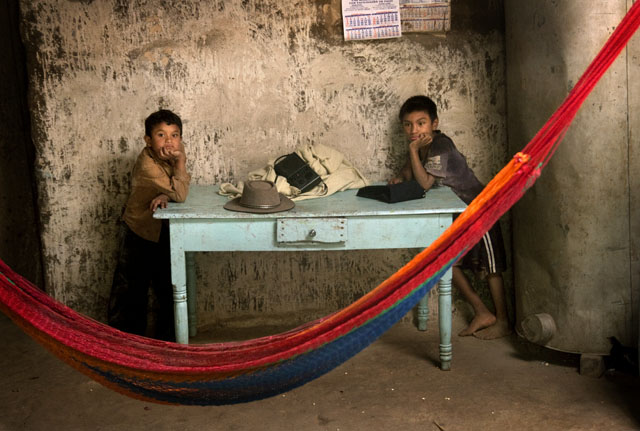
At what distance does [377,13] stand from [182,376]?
6.76 ft

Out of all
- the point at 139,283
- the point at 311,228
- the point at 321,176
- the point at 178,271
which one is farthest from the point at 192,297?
the point at 311,228

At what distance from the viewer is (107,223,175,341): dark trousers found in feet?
11.8

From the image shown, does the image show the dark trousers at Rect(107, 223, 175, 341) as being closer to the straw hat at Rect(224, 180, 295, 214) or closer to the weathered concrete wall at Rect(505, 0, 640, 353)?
the straw hat at Rect(224, 180, 295, 214)

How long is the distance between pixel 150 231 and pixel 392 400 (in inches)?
53.0

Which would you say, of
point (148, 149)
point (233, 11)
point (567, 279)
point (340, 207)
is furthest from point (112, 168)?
point (567, 279)

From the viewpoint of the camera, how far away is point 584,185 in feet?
10.2

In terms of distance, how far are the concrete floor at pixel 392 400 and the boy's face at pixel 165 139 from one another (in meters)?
1.04

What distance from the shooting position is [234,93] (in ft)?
12.0

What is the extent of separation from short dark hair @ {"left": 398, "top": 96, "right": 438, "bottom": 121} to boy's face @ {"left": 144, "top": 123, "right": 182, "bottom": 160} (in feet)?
3.48

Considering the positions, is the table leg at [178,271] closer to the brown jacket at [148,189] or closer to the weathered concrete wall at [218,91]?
the brown jacket at [148,189]

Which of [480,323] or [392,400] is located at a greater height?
[480,323]

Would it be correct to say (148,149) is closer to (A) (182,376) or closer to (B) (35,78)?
(B) (35,78)

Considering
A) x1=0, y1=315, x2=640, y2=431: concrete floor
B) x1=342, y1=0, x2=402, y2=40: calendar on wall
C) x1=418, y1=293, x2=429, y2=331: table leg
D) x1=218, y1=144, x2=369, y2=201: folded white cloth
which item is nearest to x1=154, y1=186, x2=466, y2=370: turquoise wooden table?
x1=218, y1=144, x2=369, y2=201: folded white cloth

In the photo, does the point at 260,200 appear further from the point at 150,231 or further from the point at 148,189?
the point at 150,231
